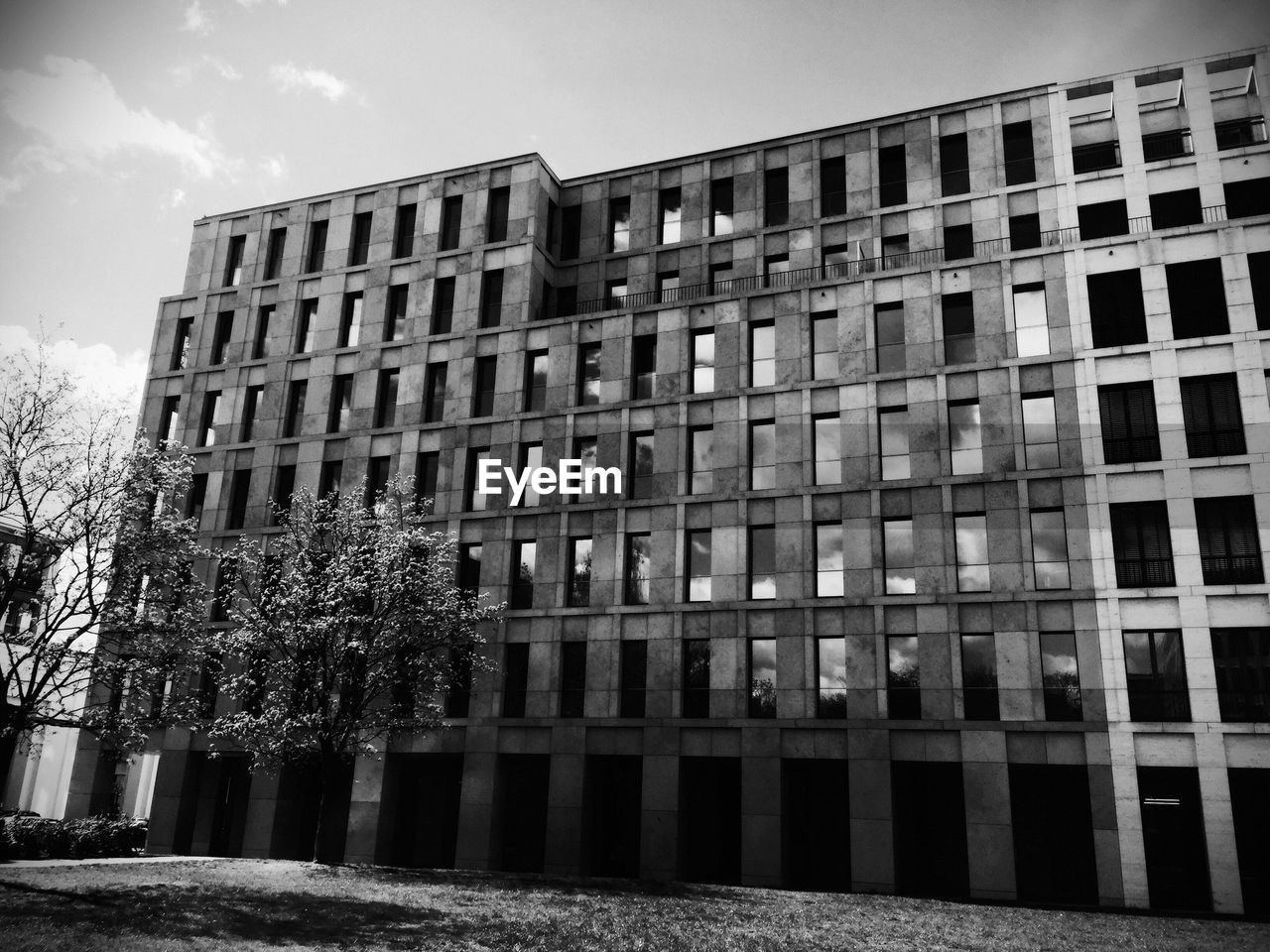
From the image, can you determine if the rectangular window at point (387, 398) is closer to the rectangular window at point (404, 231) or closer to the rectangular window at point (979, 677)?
the rectangular window at point (404, 231)

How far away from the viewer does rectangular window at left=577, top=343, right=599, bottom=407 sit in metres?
44.0

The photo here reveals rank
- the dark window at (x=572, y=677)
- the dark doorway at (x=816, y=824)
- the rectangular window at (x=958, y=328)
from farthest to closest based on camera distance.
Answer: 1. the dark window at (x=572, y=677)
2. the rectangular window at (x=958, y=328)
3. the dark doorway at (x=816, y=824)

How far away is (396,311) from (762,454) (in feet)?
63.1

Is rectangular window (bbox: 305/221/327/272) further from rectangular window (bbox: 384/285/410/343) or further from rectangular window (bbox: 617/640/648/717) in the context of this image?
rectangular window (bbox: 617/640/648/717)

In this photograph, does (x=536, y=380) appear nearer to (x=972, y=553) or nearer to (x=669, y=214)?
(x=669, y=214)

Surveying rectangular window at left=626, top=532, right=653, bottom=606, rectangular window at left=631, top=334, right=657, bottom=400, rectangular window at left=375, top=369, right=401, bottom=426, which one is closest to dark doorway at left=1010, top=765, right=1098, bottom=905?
rectangular window at left=626, top=532, right=653, bottom=606

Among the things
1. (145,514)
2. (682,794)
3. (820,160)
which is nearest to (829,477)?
(682,794)

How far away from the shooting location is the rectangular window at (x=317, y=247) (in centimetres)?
5122

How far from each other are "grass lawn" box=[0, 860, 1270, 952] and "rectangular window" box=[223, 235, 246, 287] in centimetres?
3155

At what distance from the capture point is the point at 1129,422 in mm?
36000

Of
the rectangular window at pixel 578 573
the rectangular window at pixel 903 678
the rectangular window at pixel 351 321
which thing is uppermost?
the rectangular window at pixel 351 321

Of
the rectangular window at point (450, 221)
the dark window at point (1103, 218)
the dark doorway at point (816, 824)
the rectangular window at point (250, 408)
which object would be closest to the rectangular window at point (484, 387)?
the rectangular window at point (450, 221)

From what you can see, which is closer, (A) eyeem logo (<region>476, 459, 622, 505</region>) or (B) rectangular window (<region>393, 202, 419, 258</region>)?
(A) eyeem logo (<region>476, 459, 622, 505</region>)

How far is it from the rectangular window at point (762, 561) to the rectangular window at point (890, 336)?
7516 millimetres
